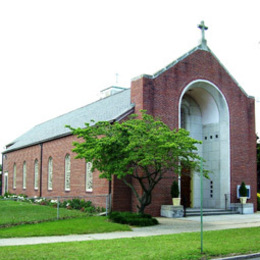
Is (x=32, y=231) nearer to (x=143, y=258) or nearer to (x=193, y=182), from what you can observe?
(x=143, y=258)

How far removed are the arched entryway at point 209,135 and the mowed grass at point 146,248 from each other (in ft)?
38.2

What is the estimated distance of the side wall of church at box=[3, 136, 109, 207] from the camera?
76.5 feet

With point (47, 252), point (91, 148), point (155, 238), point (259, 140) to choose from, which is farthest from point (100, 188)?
point (259, 140)

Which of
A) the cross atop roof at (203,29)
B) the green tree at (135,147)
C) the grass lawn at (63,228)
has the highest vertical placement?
the cross atop roof at (203,29)

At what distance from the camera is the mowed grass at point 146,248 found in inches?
409

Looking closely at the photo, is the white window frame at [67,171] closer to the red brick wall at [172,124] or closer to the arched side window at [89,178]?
the red brick wall at [172,124]

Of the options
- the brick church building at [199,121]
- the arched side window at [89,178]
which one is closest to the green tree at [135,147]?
the brick church building at [199,121]

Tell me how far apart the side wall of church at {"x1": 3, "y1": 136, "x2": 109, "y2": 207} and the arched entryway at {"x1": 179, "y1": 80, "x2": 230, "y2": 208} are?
572cm

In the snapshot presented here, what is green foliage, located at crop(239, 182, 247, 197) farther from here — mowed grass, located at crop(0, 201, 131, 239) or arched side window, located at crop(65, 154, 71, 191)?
arched side window, located at crop(65, 154, 71, 191)

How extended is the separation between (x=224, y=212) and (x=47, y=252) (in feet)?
49.9

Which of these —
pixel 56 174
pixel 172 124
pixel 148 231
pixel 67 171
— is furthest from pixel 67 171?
pixel 148 231

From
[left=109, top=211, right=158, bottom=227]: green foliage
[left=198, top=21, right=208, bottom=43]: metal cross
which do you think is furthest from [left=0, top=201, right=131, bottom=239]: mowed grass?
[left=198, top=21, right=208, bottom=43]: metal cross

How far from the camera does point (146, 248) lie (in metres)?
11.6

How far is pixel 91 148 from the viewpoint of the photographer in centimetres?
1794
